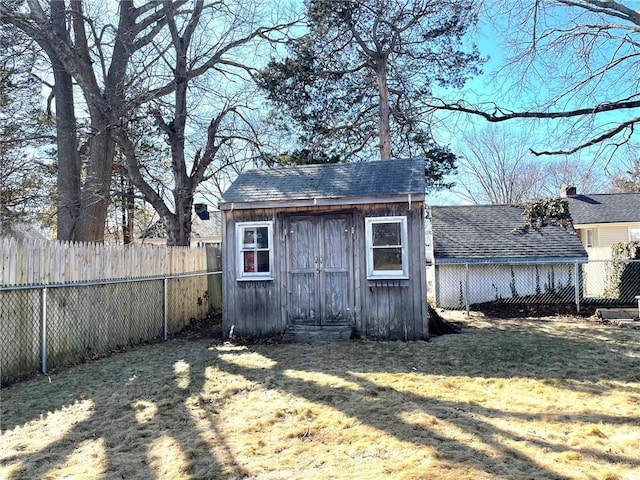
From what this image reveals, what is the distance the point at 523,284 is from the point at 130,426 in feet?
39.5

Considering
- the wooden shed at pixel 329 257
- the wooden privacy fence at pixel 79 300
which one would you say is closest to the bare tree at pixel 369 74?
the wooden shed at pixel 329 257

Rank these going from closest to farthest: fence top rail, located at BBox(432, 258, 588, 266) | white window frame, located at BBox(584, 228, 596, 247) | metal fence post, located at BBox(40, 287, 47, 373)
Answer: metal fence post, located at BBox(40, 287, 47, 373), fence top rail, located at BBox(432, 258, 588, 266), white window frame, located at BBox(584, 228, 596, 247)

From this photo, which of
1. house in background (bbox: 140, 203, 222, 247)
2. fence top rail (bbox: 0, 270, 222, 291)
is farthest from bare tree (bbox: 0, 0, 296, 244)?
house in background (bbox: 140, 203, 222, 247)

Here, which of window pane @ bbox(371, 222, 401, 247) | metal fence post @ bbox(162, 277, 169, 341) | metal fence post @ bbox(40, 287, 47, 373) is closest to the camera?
metal fence post @ bbox(40, 287, 47, 373)

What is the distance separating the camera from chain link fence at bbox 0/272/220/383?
19.5ft

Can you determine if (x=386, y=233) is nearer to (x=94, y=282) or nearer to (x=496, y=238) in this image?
(x=94, y=282)

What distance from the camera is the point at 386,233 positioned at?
8.62m

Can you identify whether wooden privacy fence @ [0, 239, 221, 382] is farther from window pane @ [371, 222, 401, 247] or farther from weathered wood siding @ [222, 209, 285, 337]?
window pane @ [371, 222, 401, 247]

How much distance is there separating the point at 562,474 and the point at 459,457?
71 cm

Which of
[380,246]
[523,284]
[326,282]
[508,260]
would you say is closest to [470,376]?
[380,246]

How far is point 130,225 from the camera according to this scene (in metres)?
24.9

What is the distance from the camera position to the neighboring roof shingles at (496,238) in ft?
43.3

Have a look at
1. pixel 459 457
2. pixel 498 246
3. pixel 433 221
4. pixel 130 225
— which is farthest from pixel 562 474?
pixel 130 225

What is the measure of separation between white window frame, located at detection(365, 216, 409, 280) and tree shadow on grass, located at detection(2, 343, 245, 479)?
11.8 ft
